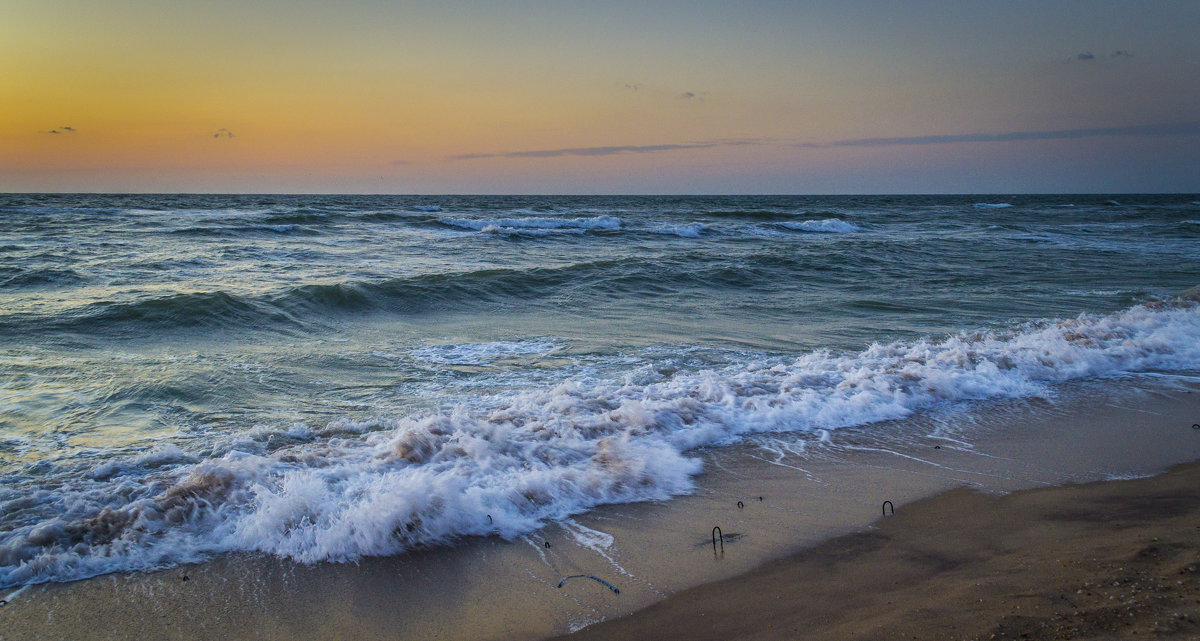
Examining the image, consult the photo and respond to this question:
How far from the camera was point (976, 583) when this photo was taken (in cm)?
296

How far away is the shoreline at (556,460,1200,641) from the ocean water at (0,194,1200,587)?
119cm

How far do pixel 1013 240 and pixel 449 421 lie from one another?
28.0 m

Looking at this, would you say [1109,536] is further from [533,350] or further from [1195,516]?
[533,350]

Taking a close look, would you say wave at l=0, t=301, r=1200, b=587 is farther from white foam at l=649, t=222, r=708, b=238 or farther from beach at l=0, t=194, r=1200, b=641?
white foam at l=649, t=222, r=708, b=238

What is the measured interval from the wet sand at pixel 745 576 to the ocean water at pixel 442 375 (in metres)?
0.26

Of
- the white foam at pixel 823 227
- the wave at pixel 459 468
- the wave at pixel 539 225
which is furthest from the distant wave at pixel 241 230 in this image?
the white foam at pixel 823 227

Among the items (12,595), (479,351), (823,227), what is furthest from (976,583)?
(823,227)

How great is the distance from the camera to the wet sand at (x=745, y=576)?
2.79 metres

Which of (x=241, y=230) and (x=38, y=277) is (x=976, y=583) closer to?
(x=38, y=277)

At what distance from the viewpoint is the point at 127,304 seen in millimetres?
10086

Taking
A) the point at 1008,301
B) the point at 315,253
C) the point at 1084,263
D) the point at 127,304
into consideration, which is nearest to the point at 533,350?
the point at 127,304

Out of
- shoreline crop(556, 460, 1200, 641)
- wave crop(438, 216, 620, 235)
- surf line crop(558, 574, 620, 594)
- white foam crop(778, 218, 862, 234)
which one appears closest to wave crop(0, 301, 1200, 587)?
surf line crop(558, 574, 620, 594)

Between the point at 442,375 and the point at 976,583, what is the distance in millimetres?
5371

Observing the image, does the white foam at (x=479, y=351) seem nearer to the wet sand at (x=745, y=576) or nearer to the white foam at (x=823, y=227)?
the wet sand at (x=745, y=576)
